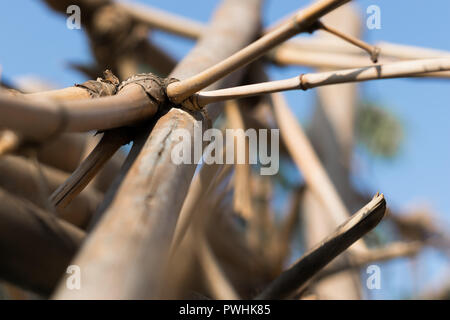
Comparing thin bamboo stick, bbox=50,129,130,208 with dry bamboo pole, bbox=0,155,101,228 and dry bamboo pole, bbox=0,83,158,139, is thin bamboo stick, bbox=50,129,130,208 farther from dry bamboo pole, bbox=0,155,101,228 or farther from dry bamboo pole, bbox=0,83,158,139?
dry bamboo pole, bbox=0,155,101,228

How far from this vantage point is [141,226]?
905 mm

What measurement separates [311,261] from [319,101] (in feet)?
7.55

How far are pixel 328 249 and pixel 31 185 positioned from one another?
37.0 inches

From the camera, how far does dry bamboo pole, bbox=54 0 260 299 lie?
81 centimetres

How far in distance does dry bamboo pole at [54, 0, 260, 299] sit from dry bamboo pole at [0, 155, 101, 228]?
0.55 m

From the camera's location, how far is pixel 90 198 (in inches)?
80.1

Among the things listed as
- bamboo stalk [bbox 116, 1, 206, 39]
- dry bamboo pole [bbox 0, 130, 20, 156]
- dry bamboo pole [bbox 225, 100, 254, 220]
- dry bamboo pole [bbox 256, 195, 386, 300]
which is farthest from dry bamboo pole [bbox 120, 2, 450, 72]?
dry bamboo pole [bbox 0, 130, 20, 156]

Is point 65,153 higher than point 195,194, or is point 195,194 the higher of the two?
point 65,153

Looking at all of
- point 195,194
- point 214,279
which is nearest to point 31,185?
point 195,194

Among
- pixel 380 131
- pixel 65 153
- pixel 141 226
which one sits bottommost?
pixel 141 226

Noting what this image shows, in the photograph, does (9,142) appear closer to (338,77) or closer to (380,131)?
(338,77)

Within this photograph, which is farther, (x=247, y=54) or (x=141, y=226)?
(x=247, y=54)
